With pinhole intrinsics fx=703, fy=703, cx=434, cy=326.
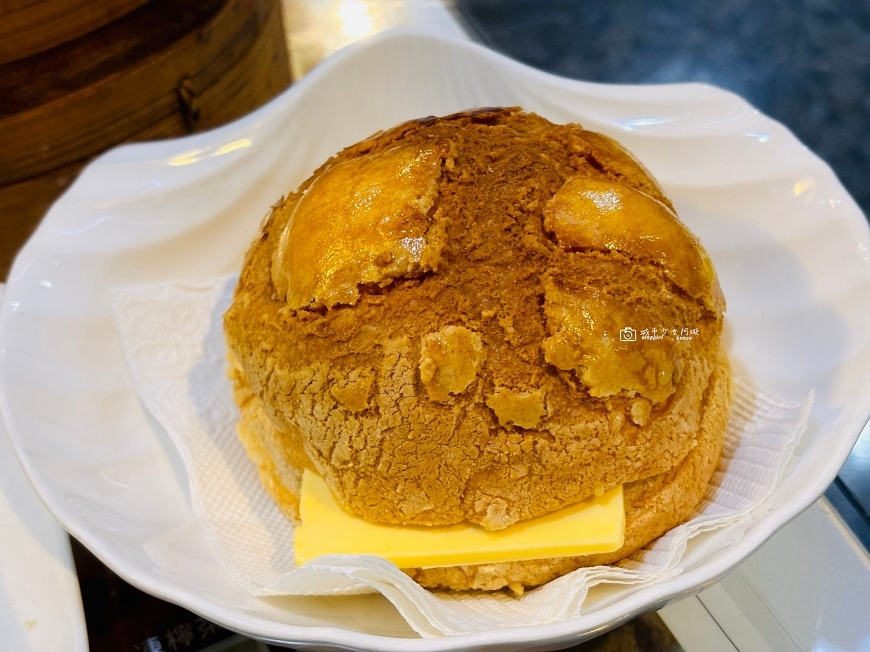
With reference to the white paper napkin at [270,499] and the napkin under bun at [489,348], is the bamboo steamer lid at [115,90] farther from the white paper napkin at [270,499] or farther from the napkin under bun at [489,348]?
the napkin under bun at [489,348]

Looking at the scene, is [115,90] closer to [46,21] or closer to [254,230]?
[46,21]

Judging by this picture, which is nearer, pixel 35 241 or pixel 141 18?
pixel 35 241

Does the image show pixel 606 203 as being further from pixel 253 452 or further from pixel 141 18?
pixel 141 18

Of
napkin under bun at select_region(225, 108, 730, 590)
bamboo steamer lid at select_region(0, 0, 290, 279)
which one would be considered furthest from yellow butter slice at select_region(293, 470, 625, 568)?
bamboo steamer lid at select_region(0, 0, 290, 279)

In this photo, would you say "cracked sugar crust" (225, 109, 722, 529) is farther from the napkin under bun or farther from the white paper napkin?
the white paper napkin

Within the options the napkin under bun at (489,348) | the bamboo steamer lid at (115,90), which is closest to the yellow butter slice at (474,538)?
the napkin under bun at (489,348)

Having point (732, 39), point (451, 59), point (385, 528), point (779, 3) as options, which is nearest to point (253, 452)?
point (385, 528)

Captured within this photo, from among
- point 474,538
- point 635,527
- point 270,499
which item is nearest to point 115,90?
point 270,499
